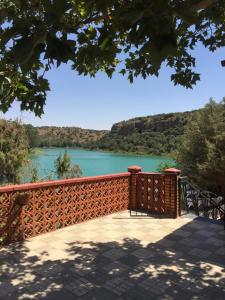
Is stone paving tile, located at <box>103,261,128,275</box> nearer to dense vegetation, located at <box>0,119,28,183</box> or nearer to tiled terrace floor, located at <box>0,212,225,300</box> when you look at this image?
tiled terrace floor, located at <box>0,212,225,300</box>

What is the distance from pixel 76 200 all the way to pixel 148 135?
49.3 meters

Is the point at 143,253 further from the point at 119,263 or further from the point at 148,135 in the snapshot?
the point at 148,135

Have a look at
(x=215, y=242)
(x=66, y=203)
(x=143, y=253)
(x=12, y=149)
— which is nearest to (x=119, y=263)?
(x=143, y=253)

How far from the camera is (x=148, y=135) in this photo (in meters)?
55.5

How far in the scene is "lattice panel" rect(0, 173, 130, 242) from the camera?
566cm

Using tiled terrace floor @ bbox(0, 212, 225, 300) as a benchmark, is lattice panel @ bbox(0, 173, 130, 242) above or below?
above

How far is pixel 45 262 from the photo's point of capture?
4625 millimetres

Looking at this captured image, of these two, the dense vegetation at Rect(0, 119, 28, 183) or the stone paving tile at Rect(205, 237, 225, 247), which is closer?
the stone paving tile at Rect(205, 237, 225, 247)

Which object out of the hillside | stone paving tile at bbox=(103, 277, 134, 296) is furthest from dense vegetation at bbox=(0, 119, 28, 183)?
the hillside

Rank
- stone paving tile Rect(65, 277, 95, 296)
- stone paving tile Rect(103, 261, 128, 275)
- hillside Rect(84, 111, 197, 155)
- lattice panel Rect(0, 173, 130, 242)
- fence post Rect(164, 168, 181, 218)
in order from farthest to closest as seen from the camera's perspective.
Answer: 1. hillside Rect(84, 111, 197, 155)
2. fence post Rect(164, 168, 181, 218)
3. lattice panel Rect(0, 173, 130, 242)
4. stone paving tile Rect(103, 261, 128, 275)
5. stone paving tile Rect(65, 277, 95, 296)

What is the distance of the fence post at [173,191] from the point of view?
7363 mm

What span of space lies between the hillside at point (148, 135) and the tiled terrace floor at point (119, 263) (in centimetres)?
3221

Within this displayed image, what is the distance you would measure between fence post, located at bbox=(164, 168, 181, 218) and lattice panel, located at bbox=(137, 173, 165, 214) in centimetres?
13

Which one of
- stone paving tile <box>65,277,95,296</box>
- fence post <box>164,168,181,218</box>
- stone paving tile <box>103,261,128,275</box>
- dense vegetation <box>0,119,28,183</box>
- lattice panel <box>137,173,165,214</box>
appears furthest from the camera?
dense vegetation <box>0,119,28,183</box>
